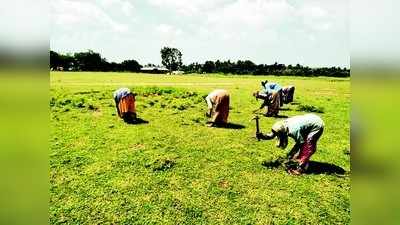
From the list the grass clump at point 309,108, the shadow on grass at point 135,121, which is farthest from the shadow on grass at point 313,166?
the grass clump at point 309,108

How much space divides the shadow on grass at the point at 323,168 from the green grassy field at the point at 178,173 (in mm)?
115

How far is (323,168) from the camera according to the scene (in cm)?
742

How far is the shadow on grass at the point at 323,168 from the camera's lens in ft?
23.7

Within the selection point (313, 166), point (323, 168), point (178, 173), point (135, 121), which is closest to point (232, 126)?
point (135, 121)

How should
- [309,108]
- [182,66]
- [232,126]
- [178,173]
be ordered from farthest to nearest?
[309,108] < [182,66] < [232,126] < [178,173]

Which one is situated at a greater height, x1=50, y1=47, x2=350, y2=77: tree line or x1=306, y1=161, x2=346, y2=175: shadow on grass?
x1=50, y1=47, x2=350, y2=77: tree line

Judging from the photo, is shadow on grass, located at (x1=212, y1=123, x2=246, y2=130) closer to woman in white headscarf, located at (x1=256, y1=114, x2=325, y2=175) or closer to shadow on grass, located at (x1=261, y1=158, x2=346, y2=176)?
shadow on grass, located at (x1=261, y1=158, x2=346, y2=176)

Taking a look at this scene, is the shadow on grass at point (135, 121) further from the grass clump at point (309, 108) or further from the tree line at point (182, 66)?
the grass clump at point (309, 108)

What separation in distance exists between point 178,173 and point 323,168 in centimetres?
276

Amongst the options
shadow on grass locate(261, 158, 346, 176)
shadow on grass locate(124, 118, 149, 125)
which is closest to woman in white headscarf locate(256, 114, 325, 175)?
shadow on grass locate(261, 158, 346, 176)

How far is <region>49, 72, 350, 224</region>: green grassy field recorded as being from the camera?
18.7 ft

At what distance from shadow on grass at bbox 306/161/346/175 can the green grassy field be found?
0.38 feet

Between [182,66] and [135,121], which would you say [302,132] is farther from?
[182,66]
